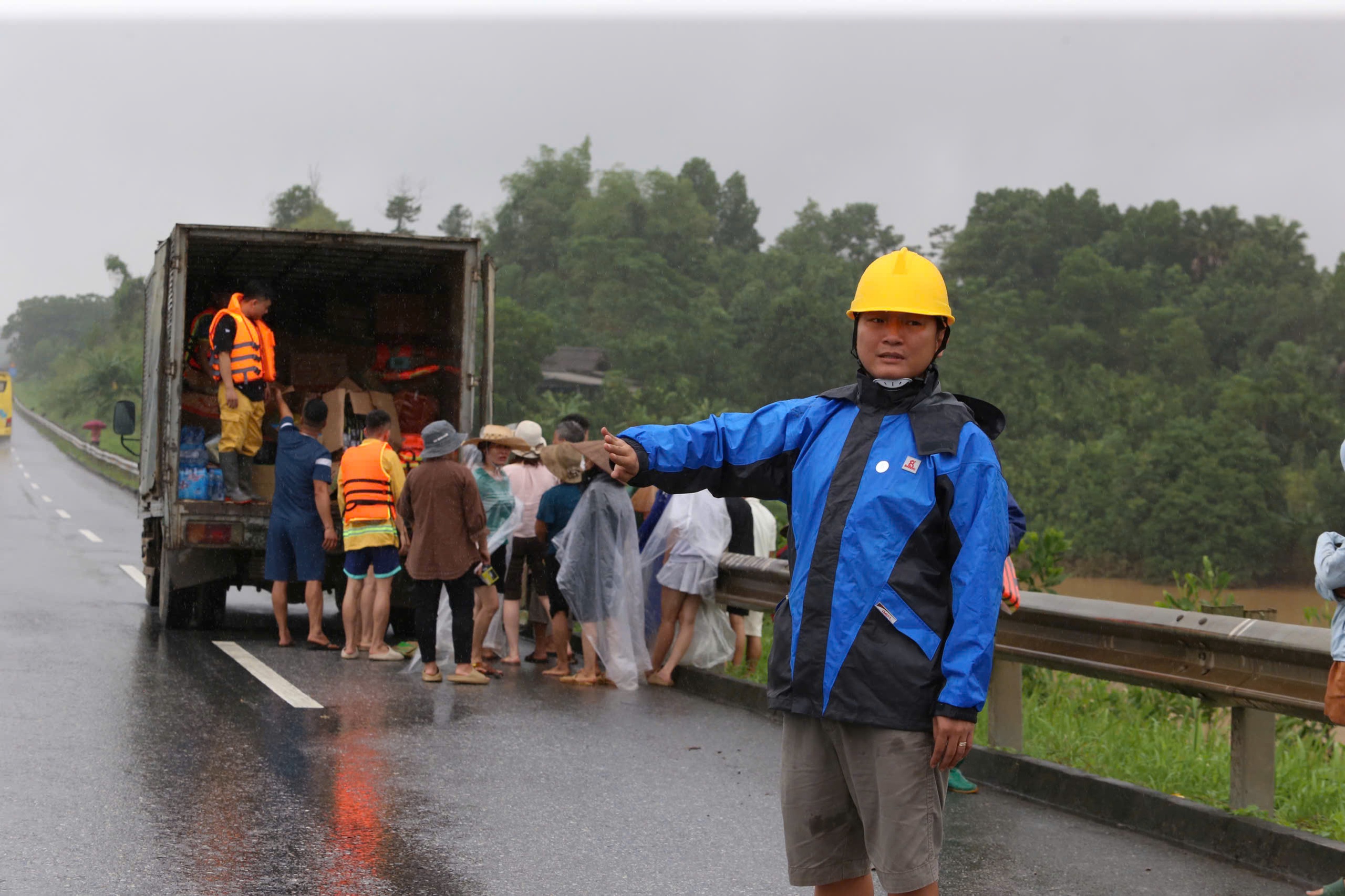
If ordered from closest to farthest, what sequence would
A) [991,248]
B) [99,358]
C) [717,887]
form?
[717,887] < [99,358] < [991,248]

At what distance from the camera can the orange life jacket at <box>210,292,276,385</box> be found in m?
12.1

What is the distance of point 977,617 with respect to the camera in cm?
341

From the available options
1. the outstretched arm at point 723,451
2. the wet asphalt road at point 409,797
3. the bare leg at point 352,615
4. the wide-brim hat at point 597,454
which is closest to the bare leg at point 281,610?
the bare leg at point 352,615


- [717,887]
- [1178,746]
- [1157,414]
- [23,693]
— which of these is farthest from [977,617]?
[1157,414]

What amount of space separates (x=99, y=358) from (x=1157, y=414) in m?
45.8

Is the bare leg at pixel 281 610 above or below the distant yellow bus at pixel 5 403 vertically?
below

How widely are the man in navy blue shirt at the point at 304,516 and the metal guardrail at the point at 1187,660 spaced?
18.4 ft

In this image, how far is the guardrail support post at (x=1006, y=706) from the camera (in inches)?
295

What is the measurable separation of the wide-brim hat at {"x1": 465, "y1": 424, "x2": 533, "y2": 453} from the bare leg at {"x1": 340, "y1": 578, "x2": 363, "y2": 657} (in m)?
1.35

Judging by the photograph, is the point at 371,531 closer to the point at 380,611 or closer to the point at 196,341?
the point at 380,611

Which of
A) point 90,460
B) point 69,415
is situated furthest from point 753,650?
point 69,415

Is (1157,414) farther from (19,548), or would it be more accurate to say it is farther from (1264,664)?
(1264,664)

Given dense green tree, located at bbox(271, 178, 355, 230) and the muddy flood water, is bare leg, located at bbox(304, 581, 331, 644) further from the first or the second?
dense green tree, located at bbox(271, 178, 355, 230)

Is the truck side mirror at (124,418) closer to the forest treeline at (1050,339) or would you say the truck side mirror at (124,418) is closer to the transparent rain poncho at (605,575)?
the transparent rain poncho at (605,575)
